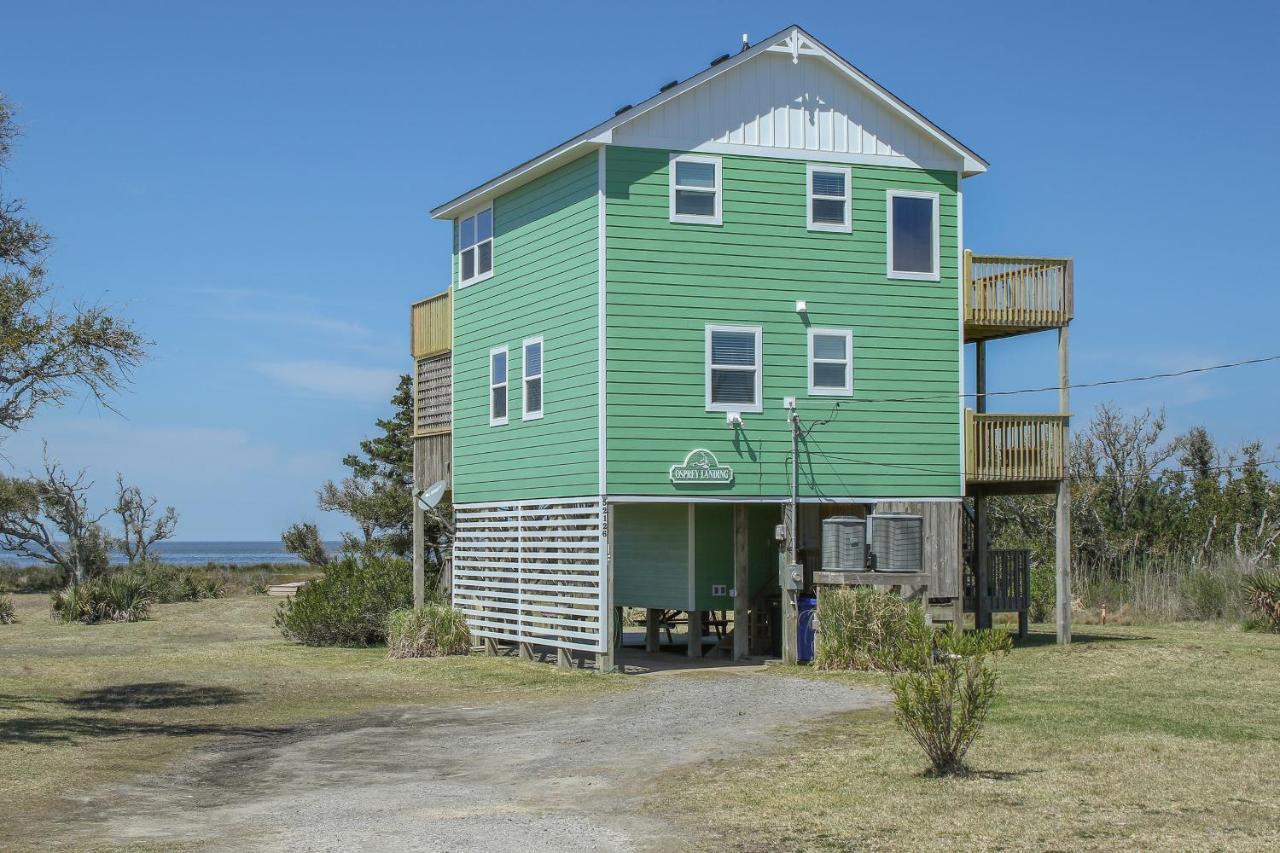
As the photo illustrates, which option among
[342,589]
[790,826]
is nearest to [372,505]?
[342,589]

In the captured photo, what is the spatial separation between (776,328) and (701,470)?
2.56 meters

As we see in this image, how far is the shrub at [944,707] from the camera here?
11992mm

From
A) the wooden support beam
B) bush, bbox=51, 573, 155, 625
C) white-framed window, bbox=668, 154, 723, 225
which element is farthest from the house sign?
bush, bbox=51, 573, 155, 625

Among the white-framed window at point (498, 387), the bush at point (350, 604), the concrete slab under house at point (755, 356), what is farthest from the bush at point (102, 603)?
the white-framed window at point (498, 387)

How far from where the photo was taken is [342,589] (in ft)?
96.1

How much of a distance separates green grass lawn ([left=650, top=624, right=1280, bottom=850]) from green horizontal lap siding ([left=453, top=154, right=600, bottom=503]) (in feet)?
27.6

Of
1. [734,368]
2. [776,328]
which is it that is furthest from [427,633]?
[776,328]

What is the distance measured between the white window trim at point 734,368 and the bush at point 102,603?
1806cm

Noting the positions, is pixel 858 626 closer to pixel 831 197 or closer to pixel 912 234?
pixel 912 234

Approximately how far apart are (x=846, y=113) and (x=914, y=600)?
7.84 meters

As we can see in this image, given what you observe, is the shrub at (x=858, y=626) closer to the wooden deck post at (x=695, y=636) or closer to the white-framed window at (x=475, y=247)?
the wooden deck post at (x=695, y=636)

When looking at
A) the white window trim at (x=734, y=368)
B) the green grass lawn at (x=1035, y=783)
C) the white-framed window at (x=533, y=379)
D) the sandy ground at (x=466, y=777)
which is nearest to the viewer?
the green grass lawn at (x=1035, y=783)

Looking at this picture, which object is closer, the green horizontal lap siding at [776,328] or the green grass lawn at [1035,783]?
the green grass lawn at [1035,783]

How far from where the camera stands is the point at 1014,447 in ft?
81.3
